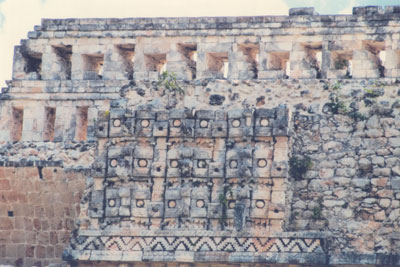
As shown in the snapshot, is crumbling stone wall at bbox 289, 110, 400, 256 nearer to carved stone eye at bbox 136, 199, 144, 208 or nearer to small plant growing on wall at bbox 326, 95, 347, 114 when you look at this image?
small plant growing on wall at bbox 326, 95, 347, 114

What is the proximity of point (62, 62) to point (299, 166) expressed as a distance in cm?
834

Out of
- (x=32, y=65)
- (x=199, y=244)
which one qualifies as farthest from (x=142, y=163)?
(x=32, y=65)

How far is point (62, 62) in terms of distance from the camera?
31453 millimetres

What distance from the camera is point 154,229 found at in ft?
79.6

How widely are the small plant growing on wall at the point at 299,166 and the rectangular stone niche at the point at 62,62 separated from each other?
7.93 metres

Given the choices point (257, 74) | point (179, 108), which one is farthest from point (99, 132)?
point (257, 74)

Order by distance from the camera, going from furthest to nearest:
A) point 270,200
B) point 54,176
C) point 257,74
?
point 257,74
point 54,176
point 270,200

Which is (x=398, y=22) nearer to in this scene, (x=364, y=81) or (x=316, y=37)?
(x=316, y=37)

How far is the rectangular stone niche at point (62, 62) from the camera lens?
1229 inches

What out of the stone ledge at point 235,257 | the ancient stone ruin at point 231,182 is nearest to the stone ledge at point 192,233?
the ancient stone ruin at point 231,182

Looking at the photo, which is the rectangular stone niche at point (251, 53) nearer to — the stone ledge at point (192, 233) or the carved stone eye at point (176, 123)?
the carved stone eye at point (176, 123)

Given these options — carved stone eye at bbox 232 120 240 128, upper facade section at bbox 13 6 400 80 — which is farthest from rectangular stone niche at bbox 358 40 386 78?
carved stone eye at bbox 232 120 240 128

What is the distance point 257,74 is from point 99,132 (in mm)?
5331

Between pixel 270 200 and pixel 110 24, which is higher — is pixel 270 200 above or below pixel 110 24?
below
